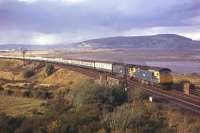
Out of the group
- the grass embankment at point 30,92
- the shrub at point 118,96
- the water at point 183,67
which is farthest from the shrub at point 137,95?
the water at point 183,67

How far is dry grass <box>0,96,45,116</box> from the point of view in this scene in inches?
1764

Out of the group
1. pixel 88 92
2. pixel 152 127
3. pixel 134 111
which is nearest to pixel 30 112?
pixel 88 92

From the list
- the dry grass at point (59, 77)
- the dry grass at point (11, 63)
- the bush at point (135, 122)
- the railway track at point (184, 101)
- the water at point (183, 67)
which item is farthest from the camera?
the dry grass at point (11, 63)

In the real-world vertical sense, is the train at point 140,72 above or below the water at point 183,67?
above

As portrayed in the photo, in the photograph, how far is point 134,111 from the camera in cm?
3291

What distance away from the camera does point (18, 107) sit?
4931 centimetres

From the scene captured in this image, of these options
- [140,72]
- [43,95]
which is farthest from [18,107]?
[140,72]

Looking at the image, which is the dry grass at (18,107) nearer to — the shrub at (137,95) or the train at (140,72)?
the shrub at (137,95)

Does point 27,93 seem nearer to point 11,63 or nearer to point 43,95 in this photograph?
point 43,95

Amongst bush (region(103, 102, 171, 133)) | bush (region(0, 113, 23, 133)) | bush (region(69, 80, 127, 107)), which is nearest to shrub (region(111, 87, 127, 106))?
bush (region(69, 80, 127, 107))

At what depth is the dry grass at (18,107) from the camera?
44.8 metres

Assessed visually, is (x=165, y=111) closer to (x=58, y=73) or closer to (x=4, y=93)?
(x=4, y=93)

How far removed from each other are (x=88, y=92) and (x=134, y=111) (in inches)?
554

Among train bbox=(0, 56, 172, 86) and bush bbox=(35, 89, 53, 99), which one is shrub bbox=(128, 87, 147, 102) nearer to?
train bbox=(0, 56, 172, 86)
